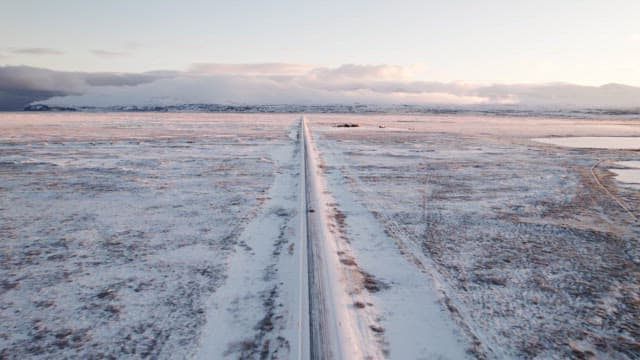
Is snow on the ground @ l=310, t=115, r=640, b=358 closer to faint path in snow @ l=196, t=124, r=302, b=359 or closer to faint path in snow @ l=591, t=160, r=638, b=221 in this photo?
faint path in snow @ l=591, t=160, r=638, b=221

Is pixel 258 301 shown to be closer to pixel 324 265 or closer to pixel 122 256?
pixel 324 265

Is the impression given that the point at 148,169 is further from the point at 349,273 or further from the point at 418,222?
the point at 349,273

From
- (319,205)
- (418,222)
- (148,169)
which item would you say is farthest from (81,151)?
(418,222)

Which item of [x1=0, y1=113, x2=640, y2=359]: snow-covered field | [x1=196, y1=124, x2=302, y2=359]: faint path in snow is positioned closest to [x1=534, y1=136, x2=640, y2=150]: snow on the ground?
[x1=0, y1=113, x2=640, y2=359]: snow-covered field

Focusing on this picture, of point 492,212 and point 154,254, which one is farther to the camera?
point 492,212

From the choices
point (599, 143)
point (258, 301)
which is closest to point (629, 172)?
point (599, 143)
